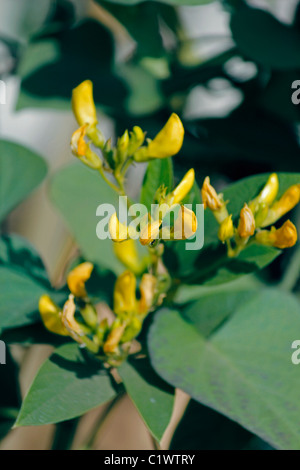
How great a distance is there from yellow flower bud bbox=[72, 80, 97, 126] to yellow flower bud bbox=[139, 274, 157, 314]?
11 cm

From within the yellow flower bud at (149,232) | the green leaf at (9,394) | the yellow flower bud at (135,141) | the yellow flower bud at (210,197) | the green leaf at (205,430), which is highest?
the yellow flower bud at (135,141)

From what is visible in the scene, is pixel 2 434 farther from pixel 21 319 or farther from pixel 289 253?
pixel 289 253

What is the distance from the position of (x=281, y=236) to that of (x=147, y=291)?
0.32 feet

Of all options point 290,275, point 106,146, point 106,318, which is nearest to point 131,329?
point 106,318

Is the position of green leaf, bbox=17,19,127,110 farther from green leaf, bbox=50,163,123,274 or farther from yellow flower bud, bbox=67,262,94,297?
yellow flower bud, bbox=67,262,94,297

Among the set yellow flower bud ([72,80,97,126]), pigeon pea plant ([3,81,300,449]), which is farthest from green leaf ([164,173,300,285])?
yellow flower bud ([72,80,97,126])

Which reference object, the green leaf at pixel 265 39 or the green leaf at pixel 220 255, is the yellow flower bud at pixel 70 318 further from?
the green leaf at pixel 265 39

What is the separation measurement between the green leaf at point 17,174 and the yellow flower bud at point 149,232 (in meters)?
0.20

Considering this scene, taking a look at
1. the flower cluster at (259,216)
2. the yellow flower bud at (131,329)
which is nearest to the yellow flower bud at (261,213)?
the flower cluster at (259,216)

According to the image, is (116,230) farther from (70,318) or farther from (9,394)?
(9,394)

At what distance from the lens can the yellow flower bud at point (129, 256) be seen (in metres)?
0.40

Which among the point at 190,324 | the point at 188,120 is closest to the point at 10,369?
the point at 190,324
